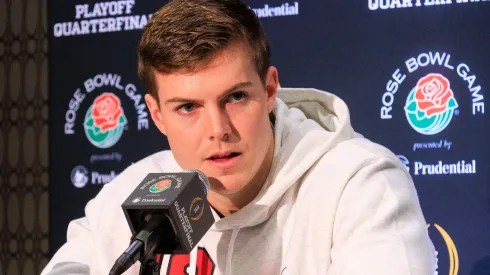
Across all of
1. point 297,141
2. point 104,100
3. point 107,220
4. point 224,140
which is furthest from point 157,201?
point 104,100

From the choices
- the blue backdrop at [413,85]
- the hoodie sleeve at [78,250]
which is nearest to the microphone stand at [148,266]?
the hoodie sleeve at [78,250]

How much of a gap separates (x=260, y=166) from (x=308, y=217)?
19cm

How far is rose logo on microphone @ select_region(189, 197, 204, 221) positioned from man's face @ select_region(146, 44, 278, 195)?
268 mm

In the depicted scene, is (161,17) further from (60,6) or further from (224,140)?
(60,6)

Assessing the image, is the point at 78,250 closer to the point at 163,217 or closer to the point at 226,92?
the point at 226,92

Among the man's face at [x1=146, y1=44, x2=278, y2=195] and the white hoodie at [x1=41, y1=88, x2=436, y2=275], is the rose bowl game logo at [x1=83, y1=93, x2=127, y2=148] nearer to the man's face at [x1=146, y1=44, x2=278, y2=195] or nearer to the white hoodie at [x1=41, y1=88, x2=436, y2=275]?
the white hoodie at [x1=41, y1=88, x2=436, y2=275]

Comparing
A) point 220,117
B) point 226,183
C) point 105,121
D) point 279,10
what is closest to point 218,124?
point 220,117

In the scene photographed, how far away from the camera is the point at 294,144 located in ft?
6.39

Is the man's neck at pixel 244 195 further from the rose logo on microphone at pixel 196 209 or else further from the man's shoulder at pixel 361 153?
the rose logo on microphone at pixel 196 209

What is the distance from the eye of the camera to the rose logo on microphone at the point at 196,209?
1359mm

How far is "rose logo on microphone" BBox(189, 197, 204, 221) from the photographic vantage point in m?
1.36

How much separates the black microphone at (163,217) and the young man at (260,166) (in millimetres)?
314

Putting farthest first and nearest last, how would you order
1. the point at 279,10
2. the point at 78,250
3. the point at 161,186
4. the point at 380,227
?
the point at 279,10 → the point at 78,250 → the point at 380,227 → the point at 161,186

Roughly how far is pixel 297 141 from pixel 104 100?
1.79 meters
